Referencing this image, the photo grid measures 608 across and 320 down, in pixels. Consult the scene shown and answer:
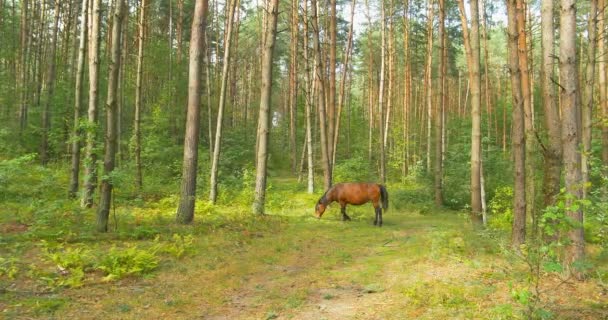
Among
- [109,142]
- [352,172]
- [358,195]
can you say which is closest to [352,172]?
[352,172]

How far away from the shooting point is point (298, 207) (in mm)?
15258

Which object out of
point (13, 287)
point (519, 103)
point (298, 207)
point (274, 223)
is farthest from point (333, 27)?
point (13, 287)

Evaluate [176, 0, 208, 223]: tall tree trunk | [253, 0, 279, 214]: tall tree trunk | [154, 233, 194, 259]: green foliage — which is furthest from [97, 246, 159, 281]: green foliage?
[253, 0, 279, 214]: tall tree trunk

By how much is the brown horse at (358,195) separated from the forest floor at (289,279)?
1.45 metres

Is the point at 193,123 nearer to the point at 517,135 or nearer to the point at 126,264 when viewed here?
the point at 126,264

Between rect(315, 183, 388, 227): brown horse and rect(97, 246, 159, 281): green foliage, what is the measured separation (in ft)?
22.0

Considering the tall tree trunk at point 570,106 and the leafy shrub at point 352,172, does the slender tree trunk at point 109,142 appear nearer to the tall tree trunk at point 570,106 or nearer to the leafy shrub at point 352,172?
the tall tree trunk at point 570,106

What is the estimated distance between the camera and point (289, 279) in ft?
23.4

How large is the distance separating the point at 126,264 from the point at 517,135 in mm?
7647

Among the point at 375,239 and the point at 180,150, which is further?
the point at 180,150

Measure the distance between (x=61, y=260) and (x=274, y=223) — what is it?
6.03m

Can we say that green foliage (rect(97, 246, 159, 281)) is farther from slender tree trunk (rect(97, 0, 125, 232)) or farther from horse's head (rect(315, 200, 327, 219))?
horse's head (rect(315, 200, 327, 219))

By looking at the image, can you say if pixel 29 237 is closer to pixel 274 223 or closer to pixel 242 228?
pixel 242 228

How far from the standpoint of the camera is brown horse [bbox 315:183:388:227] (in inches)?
491
